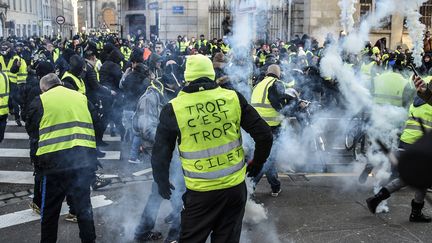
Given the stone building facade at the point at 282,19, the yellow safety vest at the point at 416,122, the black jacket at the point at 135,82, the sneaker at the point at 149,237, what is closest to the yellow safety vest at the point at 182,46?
the stone building facade at the point at 282,19

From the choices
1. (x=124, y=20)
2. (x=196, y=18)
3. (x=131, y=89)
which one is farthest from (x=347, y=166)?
(x=124, y=20)

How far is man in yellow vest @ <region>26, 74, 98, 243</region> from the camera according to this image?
493 cm

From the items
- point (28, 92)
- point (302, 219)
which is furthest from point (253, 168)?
point (28, 92)

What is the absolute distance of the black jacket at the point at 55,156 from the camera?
194 inches

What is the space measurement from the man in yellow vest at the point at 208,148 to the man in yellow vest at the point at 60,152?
1.32 m

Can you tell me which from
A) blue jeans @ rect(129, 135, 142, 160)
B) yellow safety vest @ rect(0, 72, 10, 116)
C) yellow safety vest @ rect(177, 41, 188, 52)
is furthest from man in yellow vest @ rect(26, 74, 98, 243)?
yellow safety vest @ rect(177, 41, 188, 52)

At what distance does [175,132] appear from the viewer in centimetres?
400

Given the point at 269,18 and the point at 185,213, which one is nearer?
the point at 185,213

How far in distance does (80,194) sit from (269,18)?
21.2 metres

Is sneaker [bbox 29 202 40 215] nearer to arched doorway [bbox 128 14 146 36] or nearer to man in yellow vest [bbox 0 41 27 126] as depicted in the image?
man in yellow vest [bbox 0 41 27 126]

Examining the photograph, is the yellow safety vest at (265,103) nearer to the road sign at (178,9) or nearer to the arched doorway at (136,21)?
the road sign at (178,9)

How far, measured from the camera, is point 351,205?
6855 millimetres

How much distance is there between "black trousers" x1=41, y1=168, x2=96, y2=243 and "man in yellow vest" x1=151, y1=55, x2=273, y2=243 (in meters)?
1.41

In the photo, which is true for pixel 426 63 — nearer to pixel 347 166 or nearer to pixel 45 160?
pixel 347 166
